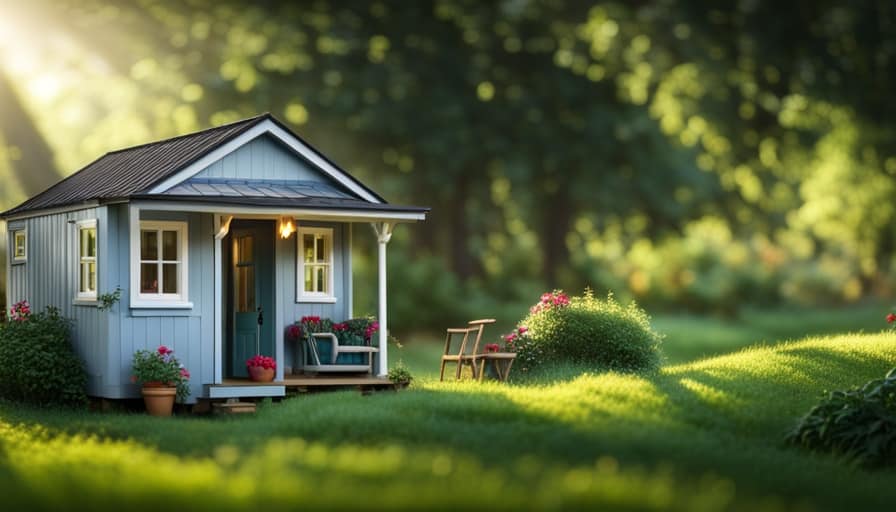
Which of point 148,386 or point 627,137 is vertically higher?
point 627,137

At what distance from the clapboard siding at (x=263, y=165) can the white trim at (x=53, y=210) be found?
5.25ft

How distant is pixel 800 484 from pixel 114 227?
984cm

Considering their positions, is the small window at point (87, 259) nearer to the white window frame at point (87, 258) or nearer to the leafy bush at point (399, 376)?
the white window frame at point (87, 258)

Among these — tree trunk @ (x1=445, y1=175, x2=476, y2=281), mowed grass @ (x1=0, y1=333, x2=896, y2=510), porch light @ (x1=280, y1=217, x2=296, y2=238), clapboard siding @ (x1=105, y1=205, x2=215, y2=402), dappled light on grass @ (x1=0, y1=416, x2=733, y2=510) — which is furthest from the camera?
tree trunk @ (x1=445, y1=175, x2=476, y2=281)

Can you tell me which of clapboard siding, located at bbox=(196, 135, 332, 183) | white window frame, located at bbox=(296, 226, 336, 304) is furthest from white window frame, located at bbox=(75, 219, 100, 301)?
white window frame, located at bbox=(296, 226, 336, 304)

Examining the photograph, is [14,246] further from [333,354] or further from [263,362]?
[333,354]

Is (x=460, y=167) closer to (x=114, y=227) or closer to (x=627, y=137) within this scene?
(x=627, y=137)

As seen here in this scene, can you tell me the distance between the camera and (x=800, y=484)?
12.5 meters

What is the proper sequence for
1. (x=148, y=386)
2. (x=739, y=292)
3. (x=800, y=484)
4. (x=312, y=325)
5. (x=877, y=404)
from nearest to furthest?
(x=800, y=484), (x=877, y=404), (x=148, y=386), (x=312, y=325), (x=739, y=292)

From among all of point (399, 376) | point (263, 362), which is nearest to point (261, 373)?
point (263, 362)

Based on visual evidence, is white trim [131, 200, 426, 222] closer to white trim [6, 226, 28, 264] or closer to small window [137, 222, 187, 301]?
small window [137, 222, 187, 301]

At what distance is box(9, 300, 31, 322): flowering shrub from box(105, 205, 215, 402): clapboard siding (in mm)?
2485

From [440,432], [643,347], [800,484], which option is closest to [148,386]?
[440,432]

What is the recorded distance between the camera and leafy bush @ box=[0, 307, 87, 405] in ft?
59.0
